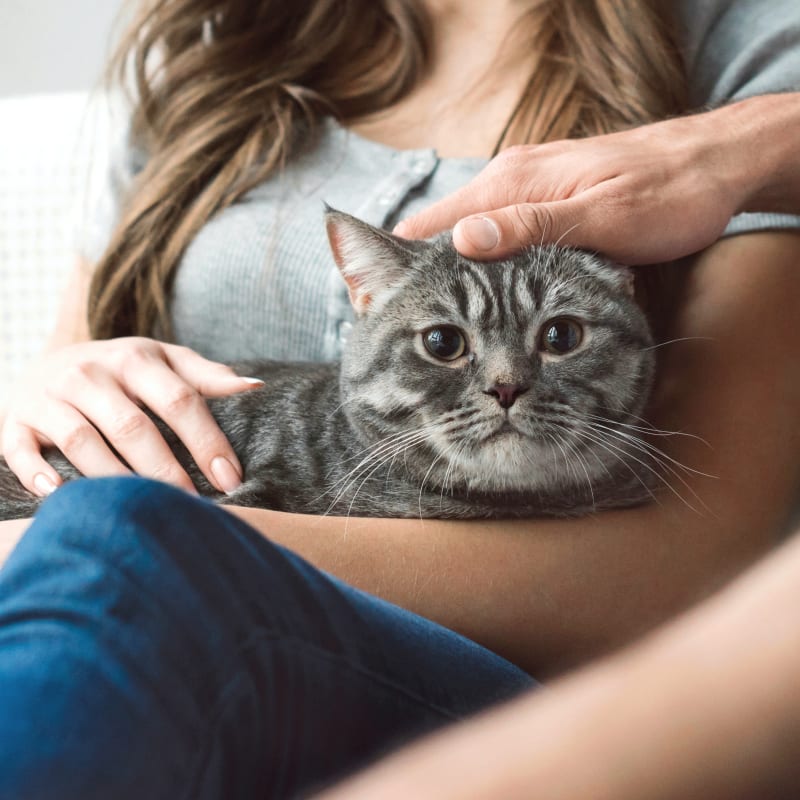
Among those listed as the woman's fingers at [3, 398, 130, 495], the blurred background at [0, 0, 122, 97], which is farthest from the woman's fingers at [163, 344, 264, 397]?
the blurred background at [0, 0, 122, 97]

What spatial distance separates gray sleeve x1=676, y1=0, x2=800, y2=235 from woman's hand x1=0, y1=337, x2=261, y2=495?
71 centimetres

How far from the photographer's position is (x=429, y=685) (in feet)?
2.42

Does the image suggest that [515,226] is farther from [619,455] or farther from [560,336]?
[619,455]

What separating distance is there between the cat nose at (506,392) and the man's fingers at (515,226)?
0.51 ft

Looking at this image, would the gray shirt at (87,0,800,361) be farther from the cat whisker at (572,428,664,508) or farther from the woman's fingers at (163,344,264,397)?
the cat whisker at (572,428,664,508)

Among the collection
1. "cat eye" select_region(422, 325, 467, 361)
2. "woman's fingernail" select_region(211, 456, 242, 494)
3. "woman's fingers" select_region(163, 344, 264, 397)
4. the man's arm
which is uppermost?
the man's arm

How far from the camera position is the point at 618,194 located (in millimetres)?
964

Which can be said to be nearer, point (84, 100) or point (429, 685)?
point (429, 685)

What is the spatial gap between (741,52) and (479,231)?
59cm

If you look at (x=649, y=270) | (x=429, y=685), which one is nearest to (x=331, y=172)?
(x=649, y=270)

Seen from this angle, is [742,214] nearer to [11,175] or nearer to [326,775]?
[326,775]

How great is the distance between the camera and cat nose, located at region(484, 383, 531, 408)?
933 millimetres

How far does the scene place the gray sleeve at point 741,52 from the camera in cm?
121

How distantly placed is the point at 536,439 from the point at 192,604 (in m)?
0.45
